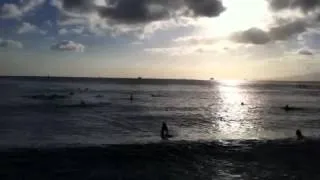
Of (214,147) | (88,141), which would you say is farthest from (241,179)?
(88,141)

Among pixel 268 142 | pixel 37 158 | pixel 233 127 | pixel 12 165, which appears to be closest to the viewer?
pixel 12 165

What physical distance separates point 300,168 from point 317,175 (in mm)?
1667

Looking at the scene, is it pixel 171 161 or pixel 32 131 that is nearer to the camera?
pixel 171 161

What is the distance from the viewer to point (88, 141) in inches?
1225

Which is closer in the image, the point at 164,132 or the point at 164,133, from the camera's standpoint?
the point at 164,133

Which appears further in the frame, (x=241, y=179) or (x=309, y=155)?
(x=309, y=155)

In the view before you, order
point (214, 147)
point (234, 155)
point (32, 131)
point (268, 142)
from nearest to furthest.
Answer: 1. point (234, 155)
2. point (214, 147)
3. point (268, 142)
4. point (32, 131)

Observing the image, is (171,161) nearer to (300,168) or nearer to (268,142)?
(300,168)

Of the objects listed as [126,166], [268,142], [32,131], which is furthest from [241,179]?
[32,131]

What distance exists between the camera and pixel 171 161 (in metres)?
23.1

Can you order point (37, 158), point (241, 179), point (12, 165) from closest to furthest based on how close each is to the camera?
1. point (241, 179)
2. point (12, 165)
3. point (37, 158)

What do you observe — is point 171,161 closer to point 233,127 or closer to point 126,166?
point 126,166

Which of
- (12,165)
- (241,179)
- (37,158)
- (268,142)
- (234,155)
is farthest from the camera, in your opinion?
(268,142)

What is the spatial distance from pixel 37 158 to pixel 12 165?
6.32 feet
